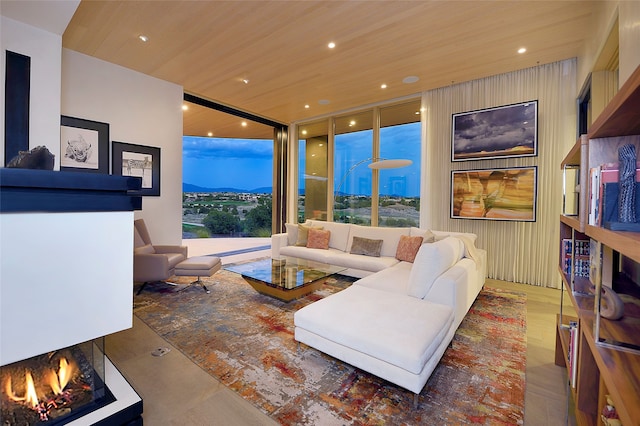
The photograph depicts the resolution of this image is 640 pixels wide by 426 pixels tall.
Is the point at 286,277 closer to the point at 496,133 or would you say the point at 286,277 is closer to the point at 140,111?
the point at 140,111

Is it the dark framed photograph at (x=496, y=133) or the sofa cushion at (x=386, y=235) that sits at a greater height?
the dark framed photograph at (x=496, y=133)

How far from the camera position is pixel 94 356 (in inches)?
51.3

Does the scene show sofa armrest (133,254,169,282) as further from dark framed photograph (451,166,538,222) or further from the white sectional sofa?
dark framed photograph (451,166,538,222)

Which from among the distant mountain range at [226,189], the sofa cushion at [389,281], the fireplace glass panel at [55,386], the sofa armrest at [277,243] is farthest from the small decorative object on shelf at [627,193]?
the distant mountain range at [226,189]

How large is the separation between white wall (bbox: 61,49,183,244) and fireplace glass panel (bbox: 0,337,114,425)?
3438mm

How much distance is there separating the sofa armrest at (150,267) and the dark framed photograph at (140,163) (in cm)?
123

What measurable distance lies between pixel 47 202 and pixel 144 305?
108 inches

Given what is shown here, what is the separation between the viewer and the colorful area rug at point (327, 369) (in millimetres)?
1569

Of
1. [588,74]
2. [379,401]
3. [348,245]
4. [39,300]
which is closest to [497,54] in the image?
[588,74]

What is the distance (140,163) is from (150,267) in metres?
1.83

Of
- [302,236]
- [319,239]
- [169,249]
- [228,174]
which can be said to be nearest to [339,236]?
[319,239]

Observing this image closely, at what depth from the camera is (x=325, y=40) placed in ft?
10.9

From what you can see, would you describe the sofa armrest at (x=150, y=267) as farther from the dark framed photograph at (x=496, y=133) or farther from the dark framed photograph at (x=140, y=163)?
the dark framed photograph at (x=496, y=133)

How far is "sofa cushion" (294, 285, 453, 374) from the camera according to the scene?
1.58m
